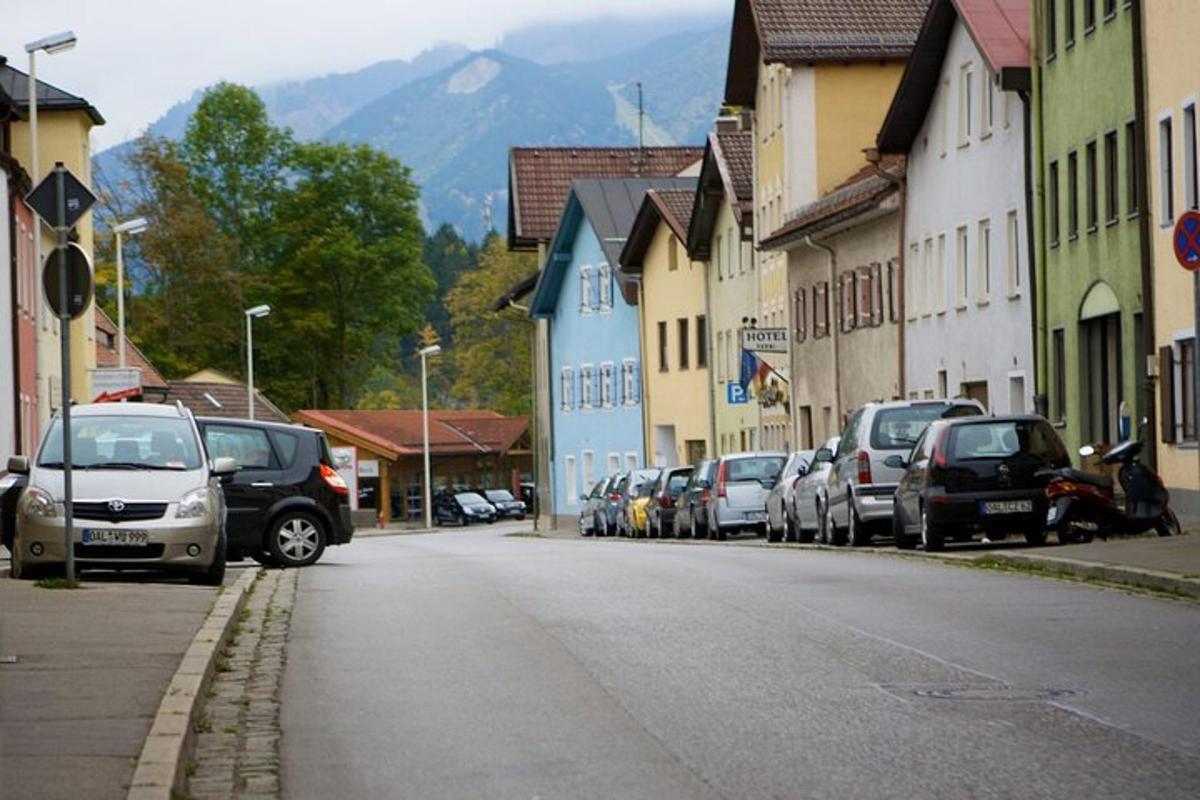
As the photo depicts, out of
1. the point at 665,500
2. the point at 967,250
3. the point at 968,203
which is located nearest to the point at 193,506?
the point at 968,203

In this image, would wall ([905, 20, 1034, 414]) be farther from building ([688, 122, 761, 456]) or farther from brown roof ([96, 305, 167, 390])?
→ brown roof ([96, 305, 167, 390])

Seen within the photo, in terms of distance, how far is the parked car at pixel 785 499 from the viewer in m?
41.4

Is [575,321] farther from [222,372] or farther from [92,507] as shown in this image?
[92,507]

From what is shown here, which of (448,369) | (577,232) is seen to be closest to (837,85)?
(577,232)

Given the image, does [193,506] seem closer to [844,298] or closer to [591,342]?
[844,298]

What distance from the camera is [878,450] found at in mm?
35500

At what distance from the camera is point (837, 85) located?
66.0 m

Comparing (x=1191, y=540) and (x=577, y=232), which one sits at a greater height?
(x=577, y=232)

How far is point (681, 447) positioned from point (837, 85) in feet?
67.4

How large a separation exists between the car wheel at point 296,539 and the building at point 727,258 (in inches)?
1638

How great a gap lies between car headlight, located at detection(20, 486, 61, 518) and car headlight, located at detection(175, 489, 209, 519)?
116 centimetres

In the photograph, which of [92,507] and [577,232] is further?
[577,232]

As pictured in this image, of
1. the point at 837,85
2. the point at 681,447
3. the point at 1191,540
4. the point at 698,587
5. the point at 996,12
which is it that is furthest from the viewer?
the point at 681,447

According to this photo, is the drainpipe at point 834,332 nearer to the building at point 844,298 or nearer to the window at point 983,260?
the building at point 844,298
